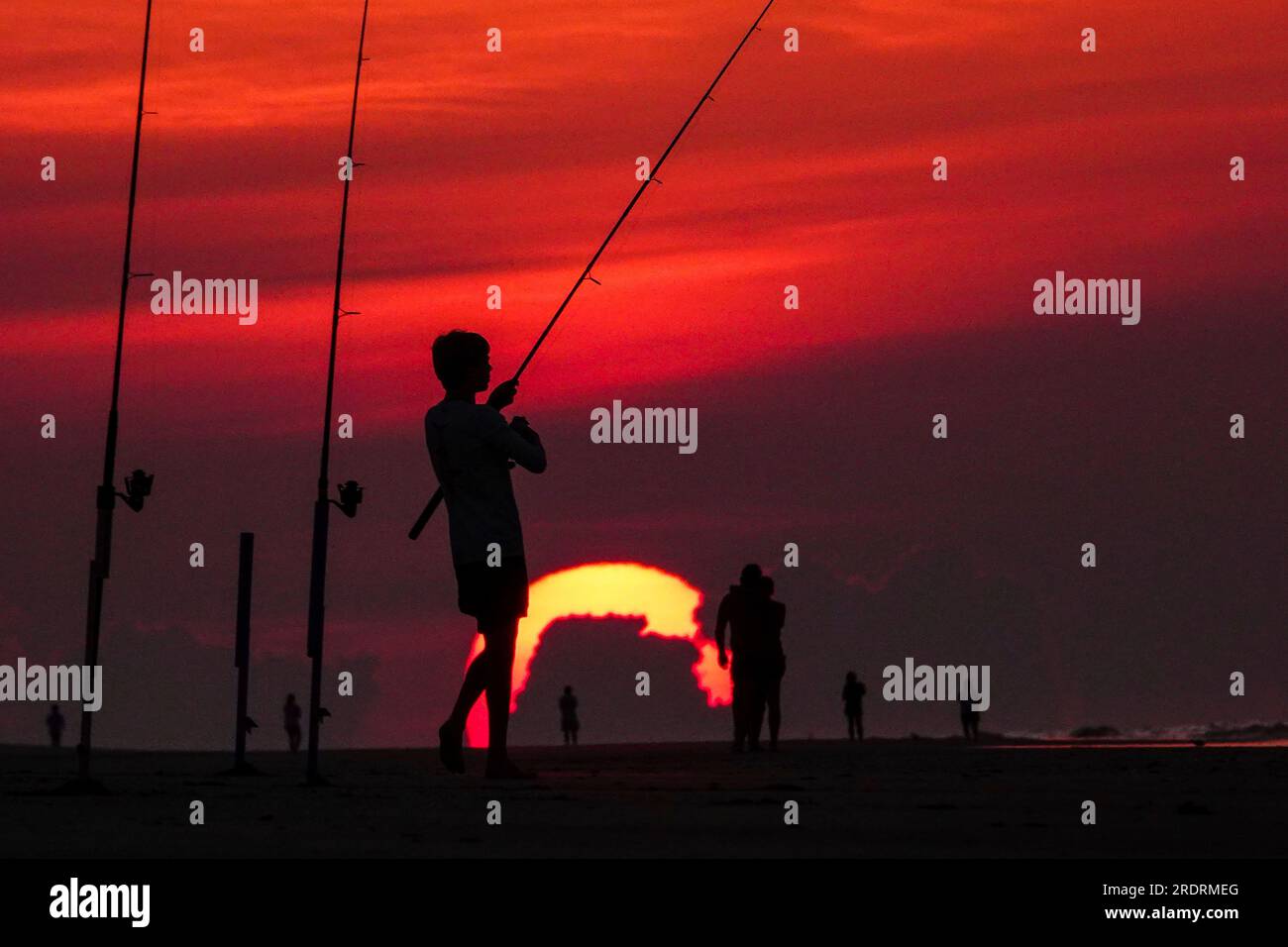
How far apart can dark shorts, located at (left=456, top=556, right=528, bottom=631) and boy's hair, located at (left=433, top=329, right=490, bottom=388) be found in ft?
3.24

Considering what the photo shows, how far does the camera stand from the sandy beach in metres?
8.29

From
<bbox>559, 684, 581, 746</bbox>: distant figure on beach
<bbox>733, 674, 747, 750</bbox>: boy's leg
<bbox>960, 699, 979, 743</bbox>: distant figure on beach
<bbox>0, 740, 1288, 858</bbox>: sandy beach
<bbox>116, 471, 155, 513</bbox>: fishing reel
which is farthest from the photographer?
<bbox>559, 684, 581, 746</bbox>: distant figure on beach

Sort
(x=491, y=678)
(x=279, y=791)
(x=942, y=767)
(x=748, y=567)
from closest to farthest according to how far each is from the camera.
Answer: (x=279, y=791) → (x=491, y=678) → (x=942, y=767) → (x=748, y=567)

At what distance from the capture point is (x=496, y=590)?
12.8 metres

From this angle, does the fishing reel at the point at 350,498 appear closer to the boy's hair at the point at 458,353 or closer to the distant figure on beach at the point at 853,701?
the boy's hair at the point at 458,353

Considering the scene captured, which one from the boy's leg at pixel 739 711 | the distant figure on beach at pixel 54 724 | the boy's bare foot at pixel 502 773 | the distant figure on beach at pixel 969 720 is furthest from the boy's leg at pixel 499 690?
the distant figure on beach at pixel 54 724

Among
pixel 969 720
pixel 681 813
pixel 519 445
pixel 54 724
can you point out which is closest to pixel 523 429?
pixel 519 445

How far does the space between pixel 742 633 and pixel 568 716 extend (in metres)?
23.7

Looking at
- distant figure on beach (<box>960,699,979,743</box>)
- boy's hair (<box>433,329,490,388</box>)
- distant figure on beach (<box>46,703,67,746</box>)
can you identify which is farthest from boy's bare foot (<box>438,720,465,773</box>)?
distant figure on beach (<box>46,703,67,746</box>)

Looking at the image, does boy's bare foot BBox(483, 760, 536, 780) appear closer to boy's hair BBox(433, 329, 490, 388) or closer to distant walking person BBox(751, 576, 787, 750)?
boy's hair BBox(433, 329, 490, 388)
